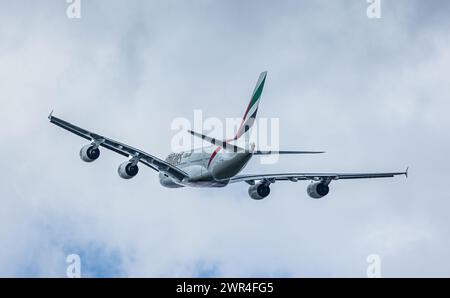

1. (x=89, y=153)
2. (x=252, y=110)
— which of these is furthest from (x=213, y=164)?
(x=89, y=153)

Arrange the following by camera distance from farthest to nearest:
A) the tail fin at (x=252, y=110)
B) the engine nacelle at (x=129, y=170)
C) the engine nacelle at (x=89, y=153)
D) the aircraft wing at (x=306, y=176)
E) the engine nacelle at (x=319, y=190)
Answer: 1. the engine nacelle at (x=319, y=190)
2. the aircraft wing at (x=306, y=176)
3. the engine nacelle at (x=129, y=170)
4. the tail fin at (x=252, y=110)
5. the engine nacelle at (x=89, y=153)

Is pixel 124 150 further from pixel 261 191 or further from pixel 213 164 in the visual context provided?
pixel 261 191

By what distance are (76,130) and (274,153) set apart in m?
16.1

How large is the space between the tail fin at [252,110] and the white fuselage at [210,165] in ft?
8.06

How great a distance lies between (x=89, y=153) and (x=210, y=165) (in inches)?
Answer: 399

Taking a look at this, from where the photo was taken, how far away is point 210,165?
67.8m

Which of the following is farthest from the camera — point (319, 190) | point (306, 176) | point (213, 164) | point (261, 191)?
point (261, 191)

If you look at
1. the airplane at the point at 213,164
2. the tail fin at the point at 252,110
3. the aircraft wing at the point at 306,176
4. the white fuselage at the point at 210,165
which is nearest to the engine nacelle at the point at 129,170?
the airplane at the point at 213,164

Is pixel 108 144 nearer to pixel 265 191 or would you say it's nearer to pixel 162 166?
pixel 162 166

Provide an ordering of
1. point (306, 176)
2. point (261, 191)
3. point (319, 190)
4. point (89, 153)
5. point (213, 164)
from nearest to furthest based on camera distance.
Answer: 1. point (89, 153)
2. point (213, 164)
3. point (319, 190)
4. point (306, 176)
5. point (261, 191)

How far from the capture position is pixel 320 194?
241 feet

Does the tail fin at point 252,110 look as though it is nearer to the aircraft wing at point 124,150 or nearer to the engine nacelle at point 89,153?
the aircraft wing at point 124,150

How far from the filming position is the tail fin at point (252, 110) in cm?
6769
